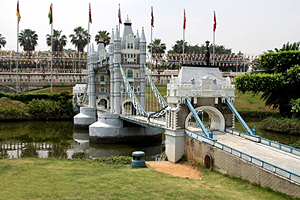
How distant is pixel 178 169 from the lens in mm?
24312

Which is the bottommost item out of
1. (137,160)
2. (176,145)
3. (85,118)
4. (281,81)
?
(85,118)

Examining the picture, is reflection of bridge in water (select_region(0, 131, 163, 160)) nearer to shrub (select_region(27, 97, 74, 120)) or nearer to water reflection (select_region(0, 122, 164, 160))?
water reflection (select_region(0, 122, 164, 160))

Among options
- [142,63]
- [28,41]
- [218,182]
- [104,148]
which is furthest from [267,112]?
[28,41]

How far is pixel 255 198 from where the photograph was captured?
15.4 m

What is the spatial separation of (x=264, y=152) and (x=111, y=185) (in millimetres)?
11021

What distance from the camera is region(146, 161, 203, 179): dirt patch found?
21961mm

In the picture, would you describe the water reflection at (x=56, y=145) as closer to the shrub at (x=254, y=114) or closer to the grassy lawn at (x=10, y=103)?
the grassy lawn at (x=10, y=103)

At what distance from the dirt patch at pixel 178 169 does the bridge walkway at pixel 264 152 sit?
339cm

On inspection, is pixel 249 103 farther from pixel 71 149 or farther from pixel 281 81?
pixel 71 149

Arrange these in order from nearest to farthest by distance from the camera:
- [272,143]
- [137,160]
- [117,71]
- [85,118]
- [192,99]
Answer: [272,143] < [137,160] < [192,99] < [117,71] < [85,118]

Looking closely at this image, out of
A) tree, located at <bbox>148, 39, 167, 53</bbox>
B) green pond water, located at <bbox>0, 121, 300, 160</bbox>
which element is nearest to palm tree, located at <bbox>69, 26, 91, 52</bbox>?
tree, located at <bbox>148, 39, 167, 53</bbox>

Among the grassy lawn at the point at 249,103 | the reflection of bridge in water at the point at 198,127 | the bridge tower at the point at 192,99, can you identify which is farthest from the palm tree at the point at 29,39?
the bridge tower at the point at 192,99

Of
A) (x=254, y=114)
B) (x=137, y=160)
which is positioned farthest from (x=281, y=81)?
(x=137, y=160)

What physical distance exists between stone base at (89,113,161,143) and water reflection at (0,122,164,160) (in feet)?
4.21
